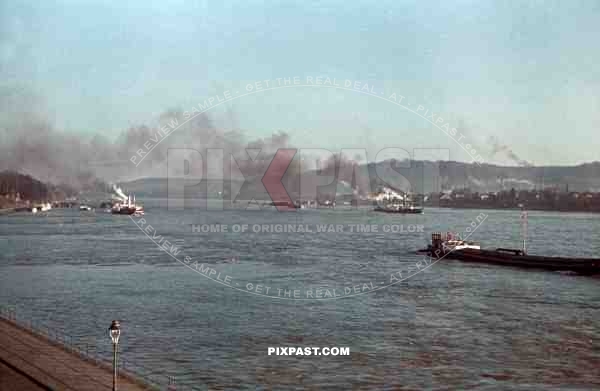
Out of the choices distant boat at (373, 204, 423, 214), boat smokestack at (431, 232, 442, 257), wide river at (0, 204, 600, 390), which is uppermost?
distant boat at (373, 204, 423, 214)

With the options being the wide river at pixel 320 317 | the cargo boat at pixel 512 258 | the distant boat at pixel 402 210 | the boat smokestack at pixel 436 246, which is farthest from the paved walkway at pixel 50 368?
the distant boat at pixel 402 210

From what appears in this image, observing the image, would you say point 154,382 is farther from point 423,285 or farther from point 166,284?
point 423,285

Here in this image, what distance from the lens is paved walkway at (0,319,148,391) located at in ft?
46.1

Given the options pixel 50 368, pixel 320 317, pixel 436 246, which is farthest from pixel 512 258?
pixel 50 368

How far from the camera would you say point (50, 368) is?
50.0 ft

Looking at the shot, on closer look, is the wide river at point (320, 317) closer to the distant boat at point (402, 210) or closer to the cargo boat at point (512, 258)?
the cargo boat at point (512, 258)

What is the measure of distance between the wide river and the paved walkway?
218cm

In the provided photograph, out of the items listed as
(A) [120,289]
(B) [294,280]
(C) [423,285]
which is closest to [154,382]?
(A) [120,289]

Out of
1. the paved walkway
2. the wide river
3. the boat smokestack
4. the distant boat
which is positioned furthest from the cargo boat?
the distant boat

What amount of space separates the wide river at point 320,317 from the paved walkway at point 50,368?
218 centimetres

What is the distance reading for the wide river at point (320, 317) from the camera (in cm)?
1889

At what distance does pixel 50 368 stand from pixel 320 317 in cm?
1372

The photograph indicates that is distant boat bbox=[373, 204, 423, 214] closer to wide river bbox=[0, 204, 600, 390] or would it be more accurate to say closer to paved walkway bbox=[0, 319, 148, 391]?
wide river bbox=[0, 204, 600, 390]

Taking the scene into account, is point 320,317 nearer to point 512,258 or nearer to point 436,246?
point 512,258
